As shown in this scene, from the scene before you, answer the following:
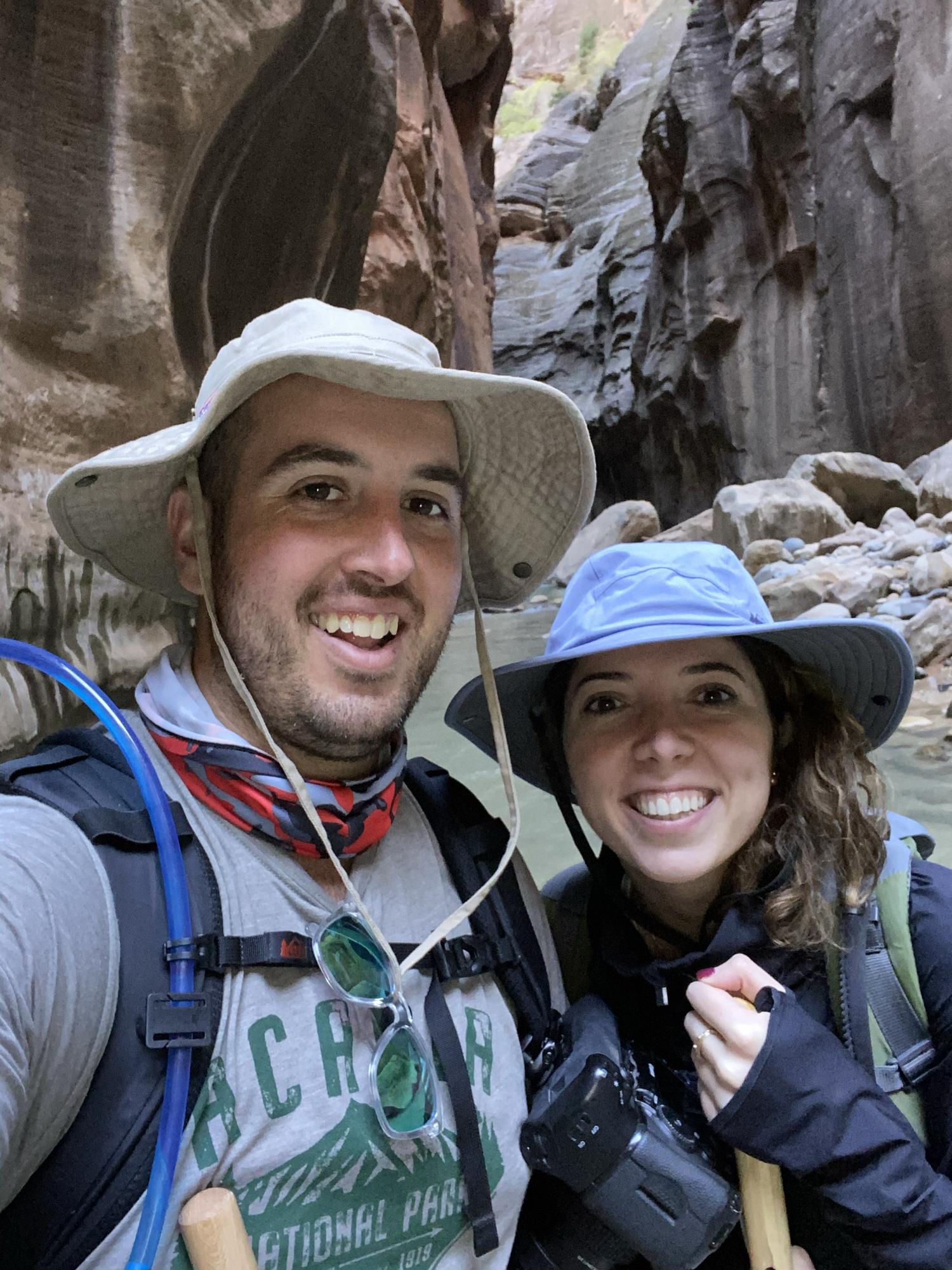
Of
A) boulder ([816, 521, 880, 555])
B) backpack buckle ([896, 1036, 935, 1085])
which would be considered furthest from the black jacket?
boulder ([816, 521, 880, 555])

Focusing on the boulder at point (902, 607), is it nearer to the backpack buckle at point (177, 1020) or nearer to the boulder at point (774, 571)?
the boulder at point (774, 571)

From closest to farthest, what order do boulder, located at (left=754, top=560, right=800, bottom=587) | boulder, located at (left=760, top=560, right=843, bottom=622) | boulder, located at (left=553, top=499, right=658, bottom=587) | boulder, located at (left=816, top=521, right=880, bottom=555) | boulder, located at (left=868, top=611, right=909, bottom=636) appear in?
1. boulder, located at (left=868, top=611, right=909, bottom=636)
2. boulder, located at (left=760, top=560, right=843, bottom=622)
3. boulder, located at (left=754, top=560, right=800, bottom=587)
4. boulder, located at (left=816, top=521, right=880, bottom=555)
5. boulder, located at (left=553, top=499, right=658, bottom=587)

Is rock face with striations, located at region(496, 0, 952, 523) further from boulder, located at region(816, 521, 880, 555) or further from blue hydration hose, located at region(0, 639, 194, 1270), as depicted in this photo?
blue hydration hose, located at region(0, 639, 194, 1270)

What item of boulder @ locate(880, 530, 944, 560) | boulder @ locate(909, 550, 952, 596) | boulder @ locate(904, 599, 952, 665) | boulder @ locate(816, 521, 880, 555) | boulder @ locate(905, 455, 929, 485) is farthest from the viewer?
boulder @ locate(905, 455, 929, 485)

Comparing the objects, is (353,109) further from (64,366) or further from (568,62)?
(568,62)

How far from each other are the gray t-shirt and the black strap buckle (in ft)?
0.08

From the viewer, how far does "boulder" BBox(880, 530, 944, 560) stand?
21.6ft

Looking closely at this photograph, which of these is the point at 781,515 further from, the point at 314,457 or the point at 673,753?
the point at 314,457

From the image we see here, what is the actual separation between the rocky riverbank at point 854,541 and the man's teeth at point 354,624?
2.67 meters

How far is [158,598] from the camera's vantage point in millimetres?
2445

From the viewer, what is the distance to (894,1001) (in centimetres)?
100

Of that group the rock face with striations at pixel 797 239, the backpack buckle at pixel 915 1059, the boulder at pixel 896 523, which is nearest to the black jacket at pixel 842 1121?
the backpack buckle at pixel 915 1059

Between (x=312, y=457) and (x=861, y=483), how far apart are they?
10133 mm

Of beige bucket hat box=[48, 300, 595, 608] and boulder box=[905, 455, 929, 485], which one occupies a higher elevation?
boulder box=[905, 455, 929, 485]
